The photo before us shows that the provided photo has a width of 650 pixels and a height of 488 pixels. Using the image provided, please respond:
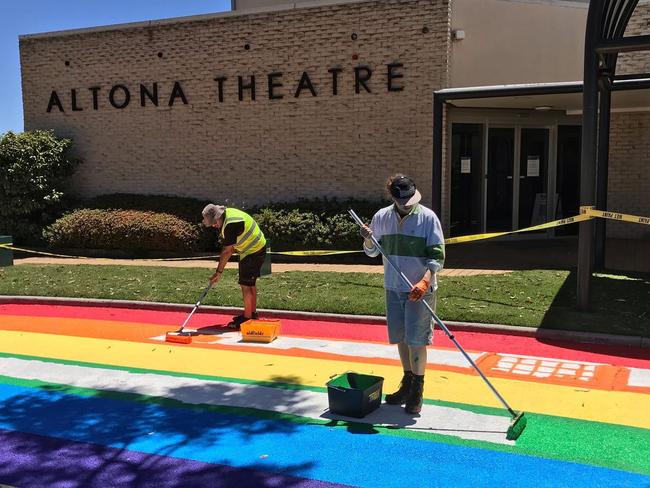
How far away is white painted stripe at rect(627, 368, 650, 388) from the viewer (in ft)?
19.7

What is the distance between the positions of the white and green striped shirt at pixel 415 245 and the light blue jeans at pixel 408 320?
0.10 m

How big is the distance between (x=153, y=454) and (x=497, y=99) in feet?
36.2

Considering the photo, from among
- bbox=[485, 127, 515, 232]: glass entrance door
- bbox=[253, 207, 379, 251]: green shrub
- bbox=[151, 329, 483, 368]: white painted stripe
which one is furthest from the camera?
bbox=[485, 127, 515, 232]: glass entrance door

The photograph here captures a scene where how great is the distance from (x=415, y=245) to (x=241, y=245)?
3.58 meters

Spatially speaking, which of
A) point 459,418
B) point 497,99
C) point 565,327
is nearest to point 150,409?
point 459,418

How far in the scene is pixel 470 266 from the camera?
12.5m

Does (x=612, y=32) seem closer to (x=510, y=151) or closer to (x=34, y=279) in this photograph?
(x=510, y=151)

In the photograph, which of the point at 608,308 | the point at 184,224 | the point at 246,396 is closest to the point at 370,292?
the point at 608,308

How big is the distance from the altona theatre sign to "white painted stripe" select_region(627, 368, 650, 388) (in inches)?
370

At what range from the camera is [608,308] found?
8680mm

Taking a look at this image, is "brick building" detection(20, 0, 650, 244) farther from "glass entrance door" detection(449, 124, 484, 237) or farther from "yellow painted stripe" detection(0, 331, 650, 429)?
"yellow painted stripe" detection(0, 331, 650, 429)

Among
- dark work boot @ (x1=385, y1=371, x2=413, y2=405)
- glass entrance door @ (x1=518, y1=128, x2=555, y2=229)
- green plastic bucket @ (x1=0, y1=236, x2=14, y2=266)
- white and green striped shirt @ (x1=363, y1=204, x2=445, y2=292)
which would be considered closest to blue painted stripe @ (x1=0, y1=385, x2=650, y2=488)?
dark work boot @ (x1=385, y1=371, x2=413, y2=405)

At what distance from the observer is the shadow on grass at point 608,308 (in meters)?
7.84

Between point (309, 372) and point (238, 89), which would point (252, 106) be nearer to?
point (238, 89)
